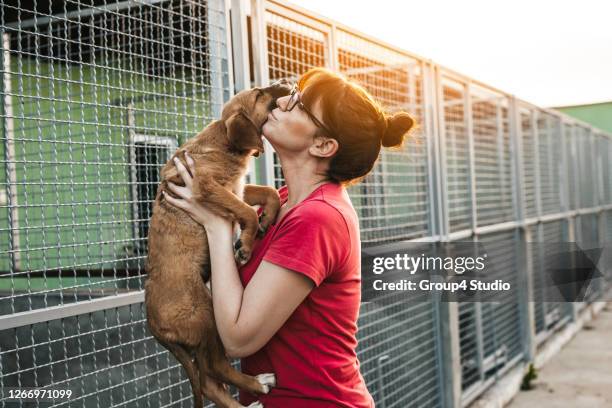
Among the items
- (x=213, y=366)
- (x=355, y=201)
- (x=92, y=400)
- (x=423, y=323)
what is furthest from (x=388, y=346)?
(x=213, y=366)

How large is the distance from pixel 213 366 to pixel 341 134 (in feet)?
2.72

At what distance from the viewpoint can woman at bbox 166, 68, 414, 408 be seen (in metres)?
1.69

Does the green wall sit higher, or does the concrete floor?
the green wall

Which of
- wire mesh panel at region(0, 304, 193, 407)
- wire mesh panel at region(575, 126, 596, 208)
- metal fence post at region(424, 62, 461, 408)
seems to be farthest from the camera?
wire mesh panel at region(575, 126, 596, 208)

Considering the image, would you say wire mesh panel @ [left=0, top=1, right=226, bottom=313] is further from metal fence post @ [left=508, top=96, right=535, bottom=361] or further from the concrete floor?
the concrete floor

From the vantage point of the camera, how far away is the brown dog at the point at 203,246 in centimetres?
188

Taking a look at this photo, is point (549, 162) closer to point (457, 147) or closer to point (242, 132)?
point (457, 147)

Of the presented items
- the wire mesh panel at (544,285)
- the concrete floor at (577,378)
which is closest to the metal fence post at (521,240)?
the wire mesh panel at (544,285)

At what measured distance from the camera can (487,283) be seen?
232 inches

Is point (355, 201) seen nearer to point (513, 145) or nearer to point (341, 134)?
point (341, 134)

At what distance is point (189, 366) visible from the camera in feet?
6.36

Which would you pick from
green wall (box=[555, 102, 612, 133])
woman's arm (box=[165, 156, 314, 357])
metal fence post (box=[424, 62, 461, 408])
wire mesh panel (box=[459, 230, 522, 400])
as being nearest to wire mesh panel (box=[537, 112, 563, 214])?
wire mesh panel (box=[459, 230, 522, 400])

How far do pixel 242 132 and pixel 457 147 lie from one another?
157 inches

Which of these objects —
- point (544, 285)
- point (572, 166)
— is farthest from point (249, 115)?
point (572, 166)
